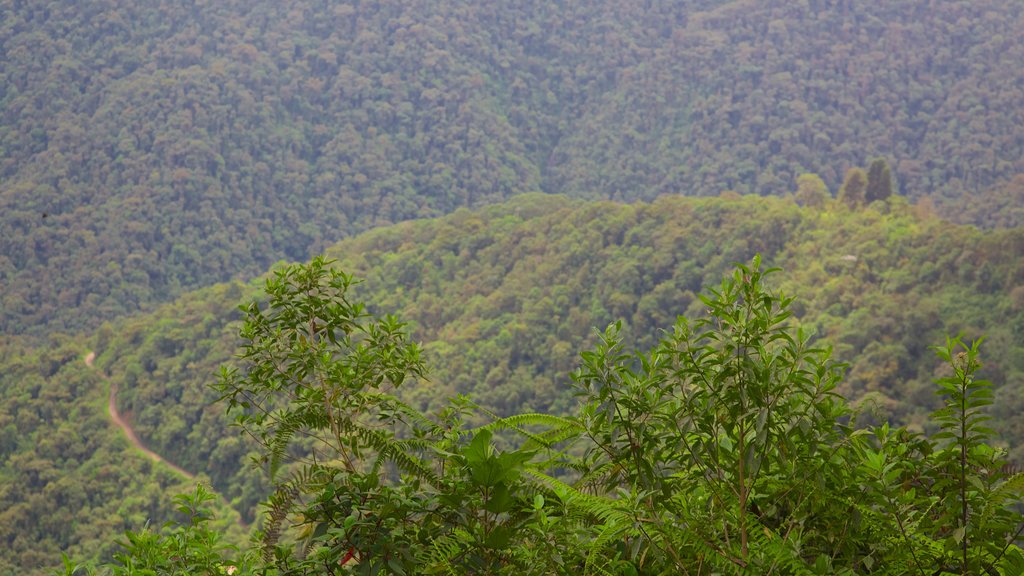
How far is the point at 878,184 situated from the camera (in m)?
34.8

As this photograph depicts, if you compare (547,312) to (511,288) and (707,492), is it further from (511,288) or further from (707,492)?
(707,492)

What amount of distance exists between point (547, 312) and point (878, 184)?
39.0 feet

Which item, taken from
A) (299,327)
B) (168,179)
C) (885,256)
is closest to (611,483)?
(299,327)

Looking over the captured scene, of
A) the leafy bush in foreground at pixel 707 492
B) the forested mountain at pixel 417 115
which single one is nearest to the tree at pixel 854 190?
the forested mountain at pixel 417 115

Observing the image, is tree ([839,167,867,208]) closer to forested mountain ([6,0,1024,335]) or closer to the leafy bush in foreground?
forested mountain ([6,0,1024,335])

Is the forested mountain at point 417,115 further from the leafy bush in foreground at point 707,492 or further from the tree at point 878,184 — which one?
the leafy bush in foreground at point 707,492

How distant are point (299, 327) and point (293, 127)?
7449 centimetres

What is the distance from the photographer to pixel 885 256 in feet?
98.0

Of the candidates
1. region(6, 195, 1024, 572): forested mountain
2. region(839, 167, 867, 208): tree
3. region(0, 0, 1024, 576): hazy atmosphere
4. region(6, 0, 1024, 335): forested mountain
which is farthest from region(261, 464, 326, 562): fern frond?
region(6, 0, 1024, 335): forested mountain

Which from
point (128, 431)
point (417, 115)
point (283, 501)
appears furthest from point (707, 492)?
point (417, 115)

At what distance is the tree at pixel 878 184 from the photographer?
34.8m

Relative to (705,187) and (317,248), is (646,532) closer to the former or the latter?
(317,248)

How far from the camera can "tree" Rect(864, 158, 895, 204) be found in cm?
3475

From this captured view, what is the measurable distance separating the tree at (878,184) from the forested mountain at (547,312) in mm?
1107
